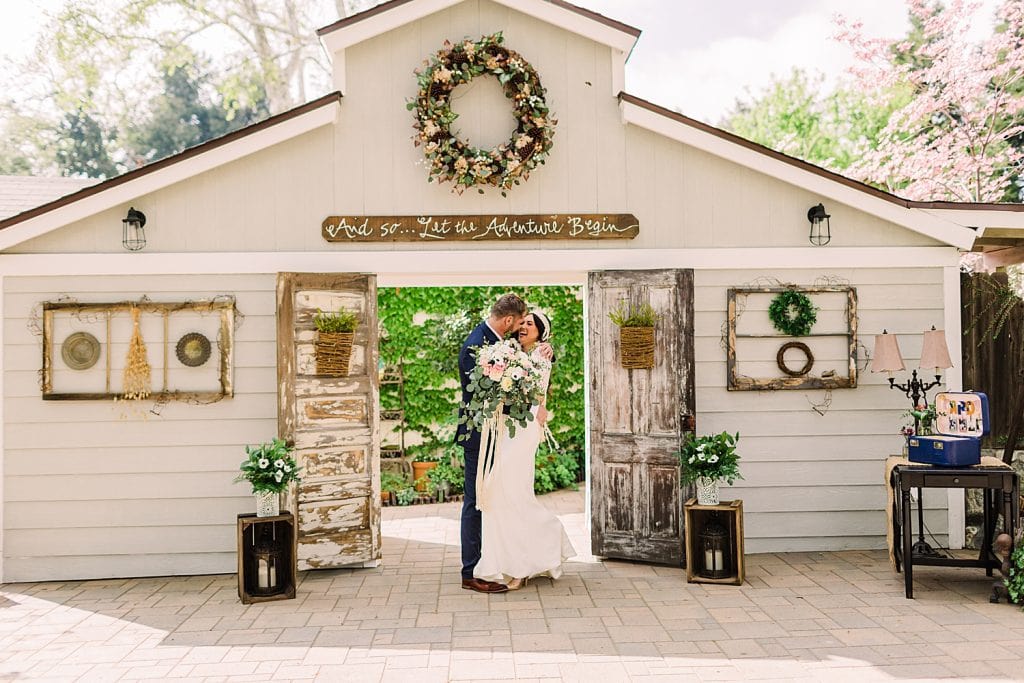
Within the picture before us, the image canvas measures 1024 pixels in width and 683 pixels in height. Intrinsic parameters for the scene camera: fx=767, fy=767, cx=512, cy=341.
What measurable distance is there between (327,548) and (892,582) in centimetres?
402

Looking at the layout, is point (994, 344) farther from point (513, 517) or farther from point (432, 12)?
point (432, 12)

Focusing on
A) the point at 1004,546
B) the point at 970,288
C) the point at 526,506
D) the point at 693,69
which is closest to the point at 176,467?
the point at 526,506

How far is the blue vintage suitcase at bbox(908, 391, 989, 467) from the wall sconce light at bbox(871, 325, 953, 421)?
0.40 metres

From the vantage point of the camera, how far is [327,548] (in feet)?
18.7

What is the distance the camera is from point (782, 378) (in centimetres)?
607

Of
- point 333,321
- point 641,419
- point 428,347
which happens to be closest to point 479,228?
point 333,321

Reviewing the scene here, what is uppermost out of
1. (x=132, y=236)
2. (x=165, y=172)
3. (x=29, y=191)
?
(x=29, y=191)

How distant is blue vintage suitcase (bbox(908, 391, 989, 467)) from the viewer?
4879mm

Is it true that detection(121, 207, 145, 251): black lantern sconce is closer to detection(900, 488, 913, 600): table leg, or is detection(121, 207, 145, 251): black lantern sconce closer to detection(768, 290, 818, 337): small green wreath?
detection(768, 290, 818, 337): small green wreath

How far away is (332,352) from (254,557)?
1.52 m

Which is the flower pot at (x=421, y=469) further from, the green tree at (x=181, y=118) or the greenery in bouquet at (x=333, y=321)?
the green tree at (x=181, y=118)

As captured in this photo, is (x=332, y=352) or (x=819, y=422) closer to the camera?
(x=332, y=352)

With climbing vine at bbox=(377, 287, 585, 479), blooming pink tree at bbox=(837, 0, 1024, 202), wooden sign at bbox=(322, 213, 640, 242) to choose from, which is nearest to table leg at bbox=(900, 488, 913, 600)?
wooden sign at bbox=(322, 213, 640, 242)

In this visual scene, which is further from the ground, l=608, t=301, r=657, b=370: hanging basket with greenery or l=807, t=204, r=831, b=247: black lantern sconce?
l=807, t=204, r=831, b=247: black lantern sconce
